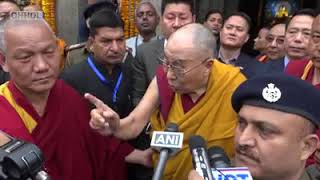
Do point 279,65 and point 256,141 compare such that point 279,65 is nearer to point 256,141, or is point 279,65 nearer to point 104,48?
point 104,48

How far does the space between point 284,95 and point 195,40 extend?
27.8 inches

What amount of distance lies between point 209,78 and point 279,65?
1.33 meters

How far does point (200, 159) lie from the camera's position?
1.52 m

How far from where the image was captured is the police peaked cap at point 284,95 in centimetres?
162

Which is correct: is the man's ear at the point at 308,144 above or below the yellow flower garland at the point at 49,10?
above

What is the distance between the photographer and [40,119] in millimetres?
2293

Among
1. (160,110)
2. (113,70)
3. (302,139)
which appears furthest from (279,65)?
(302,139)

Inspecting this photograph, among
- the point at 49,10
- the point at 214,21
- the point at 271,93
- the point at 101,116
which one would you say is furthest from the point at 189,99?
the point at 49,10

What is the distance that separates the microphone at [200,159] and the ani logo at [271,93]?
0.80 ft

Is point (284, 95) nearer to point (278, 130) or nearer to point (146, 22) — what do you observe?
point (278, 130)

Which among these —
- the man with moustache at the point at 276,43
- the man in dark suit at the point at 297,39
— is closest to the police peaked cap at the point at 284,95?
the man in dark suit at the point at 297,39

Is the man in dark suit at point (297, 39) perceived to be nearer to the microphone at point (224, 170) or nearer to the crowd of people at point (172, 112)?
the crowd of people at point (172, 112)

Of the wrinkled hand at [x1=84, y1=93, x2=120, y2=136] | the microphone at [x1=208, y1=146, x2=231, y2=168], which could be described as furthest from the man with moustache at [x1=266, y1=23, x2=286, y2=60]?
the microphone at [x1=208, y1=146, x2=231, y2=168]

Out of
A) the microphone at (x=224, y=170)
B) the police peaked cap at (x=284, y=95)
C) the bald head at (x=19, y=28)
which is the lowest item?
the microphone at (x=224, y=170)
